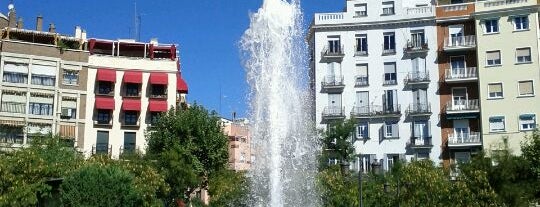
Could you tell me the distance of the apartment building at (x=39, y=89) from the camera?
161 ft

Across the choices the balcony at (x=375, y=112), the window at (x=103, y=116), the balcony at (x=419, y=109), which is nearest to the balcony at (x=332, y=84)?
the balcony at (x=375, y=112)

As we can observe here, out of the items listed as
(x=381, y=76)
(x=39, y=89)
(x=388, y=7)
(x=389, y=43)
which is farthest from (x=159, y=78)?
(x=388, y=7)

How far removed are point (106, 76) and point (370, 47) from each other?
19714 mm

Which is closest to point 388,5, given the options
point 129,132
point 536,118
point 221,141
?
point 536,118

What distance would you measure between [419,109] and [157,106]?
1942 centimetres

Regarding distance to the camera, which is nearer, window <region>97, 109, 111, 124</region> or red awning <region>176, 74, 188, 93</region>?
window <region>97, 109, 111, 124</region>

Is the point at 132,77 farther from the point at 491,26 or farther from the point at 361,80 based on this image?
the point at 491,26

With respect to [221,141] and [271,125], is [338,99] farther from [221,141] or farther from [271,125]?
[271,125]

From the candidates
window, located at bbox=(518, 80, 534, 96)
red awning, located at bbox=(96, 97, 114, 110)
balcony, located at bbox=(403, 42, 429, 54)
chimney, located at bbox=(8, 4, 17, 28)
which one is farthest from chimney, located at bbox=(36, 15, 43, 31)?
window, located at bbox=(518, 80, 534, 96)

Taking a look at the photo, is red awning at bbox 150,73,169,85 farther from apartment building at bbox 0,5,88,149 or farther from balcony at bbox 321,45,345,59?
balcony at bbox 321,45,345,59

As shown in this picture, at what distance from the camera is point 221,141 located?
156 ft

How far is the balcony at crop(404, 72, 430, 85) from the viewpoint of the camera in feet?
165

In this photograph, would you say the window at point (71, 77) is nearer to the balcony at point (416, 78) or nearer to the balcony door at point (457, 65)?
the balcony at point (416, 78)

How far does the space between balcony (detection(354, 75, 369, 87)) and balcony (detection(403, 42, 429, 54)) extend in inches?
137
